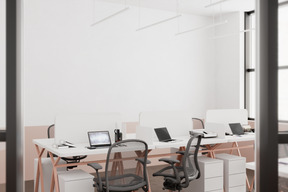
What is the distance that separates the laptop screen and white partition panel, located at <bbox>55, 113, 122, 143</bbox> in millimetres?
561

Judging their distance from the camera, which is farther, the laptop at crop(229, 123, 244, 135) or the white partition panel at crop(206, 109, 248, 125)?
the white partition panel at crop(206, 109, 248, 125)

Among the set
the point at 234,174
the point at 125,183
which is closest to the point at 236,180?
the point at 234,174

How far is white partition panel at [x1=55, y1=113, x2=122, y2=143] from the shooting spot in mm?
4496

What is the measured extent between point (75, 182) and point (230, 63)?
486 centimetres

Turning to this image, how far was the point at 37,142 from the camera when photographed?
4.66 metres

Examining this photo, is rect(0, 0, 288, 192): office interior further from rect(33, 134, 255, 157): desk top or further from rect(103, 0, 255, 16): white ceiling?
rect(33, 134, 255, 157): desk top

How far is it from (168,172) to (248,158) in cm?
326

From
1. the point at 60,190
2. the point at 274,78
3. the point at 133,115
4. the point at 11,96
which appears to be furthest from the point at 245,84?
the point at 11,96

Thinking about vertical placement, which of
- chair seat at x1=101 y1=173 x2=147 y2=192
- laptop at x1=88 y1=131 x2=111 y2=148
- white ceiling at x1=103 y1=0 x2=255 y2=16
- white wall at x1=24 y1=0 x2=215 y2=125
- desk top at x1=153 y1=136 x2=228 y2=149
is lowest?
chair seat at x1=101 y1=173 x2=147 y2=192

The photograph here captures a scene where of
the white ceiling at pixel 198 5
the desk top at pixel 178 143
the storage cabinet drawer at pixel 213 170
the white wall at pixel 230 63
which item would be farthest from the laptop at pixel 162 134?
the white wall at pixel 230 63

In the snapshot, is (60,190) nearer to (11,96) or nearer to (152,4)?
(11,96)

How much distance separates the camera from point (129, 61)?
6941 millimetres

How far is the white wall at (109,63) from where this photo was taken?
6.04 metres

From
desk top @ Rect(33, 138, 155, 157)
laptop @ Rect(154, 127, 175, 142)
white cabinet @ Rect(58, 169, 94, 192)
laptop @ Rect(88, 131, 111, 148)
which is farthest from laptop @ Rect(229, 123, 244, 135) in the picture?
white cabinet @ Rect(58, 169, 94, 192)
